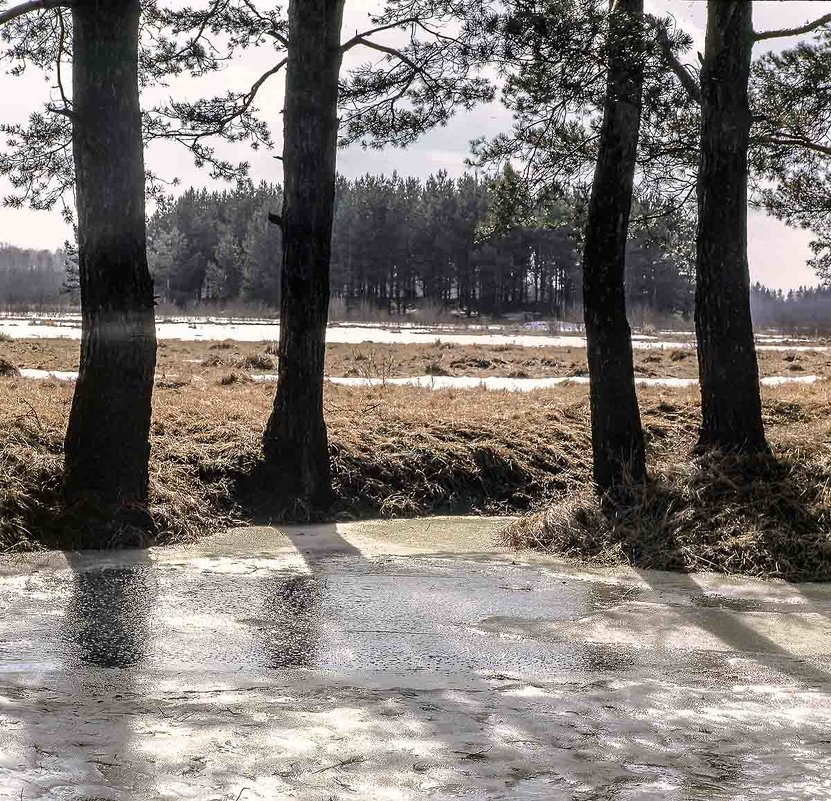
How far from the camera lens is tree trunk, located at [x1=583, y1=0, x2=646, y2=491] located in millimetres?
9328

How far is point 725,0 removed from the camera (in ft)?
30.6

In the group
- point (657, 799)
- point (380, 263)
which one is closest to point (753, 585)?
point (657, 799)

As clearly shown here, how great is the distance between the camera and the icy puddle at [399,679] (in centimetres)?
370

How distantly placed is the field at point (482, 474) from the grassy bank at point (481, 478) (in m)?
0.02

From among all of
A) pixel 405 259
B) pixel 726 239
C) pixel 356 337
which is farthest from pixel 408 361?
pixel 405 259

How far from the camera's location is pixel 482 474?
34.0 ft

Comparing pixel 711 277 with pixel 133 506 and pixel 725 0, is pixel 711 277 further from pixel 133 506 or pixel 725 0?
pixel 133 506

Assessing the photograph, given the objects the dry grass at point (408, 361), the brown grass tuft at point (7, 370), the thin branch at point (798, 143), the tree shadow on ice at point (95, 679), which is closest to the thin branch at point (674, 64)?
the thin branch at point (798, 143)

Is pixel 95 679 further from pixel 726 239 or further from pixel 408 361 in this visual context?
pixel 408 361

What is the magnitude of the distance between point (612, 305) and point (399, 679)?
532 cm

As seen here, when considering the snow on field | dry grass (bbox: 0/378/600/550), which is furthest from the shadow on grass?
the snow on field

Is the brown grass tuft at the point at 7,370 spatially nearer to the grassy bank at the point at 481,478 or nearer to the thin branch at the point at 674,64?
the grassy bank at the point at 481,478

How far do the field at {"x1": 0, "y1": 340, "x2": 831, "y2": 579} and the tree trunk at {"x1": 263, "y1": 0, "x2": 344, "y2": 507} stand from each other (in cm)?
31

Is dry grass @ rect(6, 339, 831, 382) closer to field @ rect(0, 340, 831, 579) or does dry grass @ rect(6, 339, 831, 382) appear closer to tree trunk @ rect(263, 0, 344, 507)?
field @ rect(0, 340, 831, 579)
